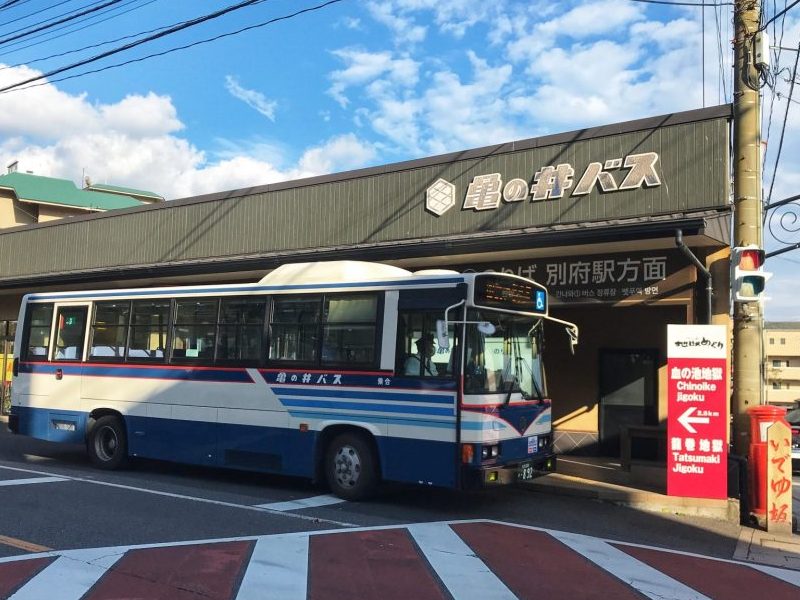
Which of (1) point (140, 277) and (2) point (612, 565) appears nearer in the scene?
(2) point (612, 565)

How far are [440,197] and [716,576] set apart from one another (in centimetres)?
966

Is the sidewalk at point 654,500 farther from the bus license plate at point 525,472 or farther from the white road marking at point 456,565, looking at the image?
the white road marking at point 456,565

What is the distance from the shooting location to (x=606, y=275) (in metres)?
12.5

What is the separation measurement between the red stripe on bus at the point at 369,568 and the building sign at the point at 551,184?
7.64m

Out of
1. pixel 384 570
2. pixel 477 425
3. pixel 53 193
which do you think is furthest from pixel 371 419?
pixel 53 193

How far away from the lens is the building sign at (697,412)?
31.7 ft

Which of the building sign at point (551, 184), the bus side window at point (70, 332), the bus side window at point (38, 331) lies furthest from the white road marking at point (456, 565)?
the bus side window at point (38, 331)

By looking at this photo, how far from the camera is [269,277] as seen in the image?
11070 millimetres

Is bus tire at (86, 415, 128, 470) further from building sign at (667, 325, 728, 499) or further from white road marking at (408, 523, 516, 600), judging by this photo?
building sign at (667, 325, 728, 499)

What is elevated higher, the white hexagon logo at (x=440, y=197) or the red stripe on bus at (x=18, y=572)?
the white hexagon logo at (x=440, y=197)

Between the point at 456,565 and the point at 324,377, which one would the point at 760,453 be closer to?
the point at 456,565

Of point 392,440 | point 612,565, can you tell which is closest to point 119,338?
point 392,440

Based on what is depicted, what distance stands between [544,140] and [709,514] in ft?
23.7

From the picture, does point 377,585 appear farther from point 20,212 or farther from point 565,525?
point 20,212
